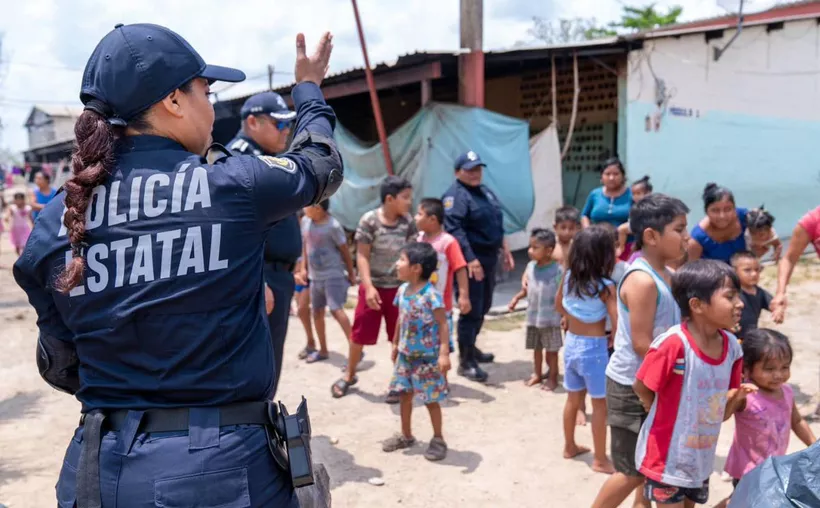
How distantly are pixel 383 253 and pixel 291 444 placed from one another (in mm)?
3406

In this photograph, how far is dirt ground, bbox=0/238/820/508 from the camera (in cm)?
354

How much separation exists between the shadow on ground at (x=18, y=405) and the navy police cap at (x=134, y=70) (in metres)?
4.11

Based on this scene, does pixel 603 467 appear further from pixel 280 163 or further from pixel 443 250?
pixel 280 163

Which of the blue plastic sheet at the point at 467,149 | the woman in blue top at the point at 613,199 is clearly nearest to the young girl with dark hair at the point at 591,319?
the woman in blue top at the point at 613,199

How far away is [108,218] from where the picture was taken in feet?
4.68

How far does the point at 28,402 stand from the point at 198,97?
4.46m

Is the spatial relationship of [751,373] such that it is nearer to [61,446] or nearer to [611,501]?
[611,501]

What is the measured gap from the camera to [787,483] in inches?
71.1

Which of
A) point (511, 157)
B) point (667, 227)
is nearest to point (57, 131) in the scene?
point (511, 157)

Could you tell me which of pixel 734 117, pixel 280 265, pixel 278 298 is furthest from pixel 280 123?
pixel 734 117

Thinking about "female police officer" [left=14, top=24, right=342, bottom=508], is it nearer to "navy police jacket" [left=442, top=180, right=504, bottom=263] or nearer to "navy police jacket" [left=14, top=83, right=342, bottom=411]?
"navy police jacket" [left=14, top=83, right=342, bottom=411]

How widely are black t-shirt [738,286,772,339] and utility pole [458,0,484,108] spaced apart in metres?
4.65

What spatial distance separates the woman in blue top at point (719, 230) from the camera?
13.7 feet

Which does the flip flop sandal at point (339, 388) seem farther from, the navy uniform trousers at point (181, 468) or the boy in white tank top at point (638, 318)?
the navy uniform trousers at point (181, 468)
